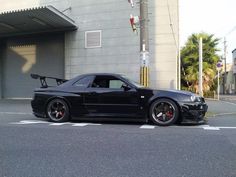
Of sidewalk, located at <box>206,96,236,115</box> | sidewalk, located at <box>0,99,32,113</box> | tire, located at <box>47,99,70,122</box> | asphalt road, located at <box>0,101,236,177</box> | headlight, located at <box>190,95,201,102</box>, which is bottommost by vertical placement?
asphalt road, located at <box>0,101,236,177</box>

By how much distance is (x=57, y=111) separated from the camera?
995 centimetres

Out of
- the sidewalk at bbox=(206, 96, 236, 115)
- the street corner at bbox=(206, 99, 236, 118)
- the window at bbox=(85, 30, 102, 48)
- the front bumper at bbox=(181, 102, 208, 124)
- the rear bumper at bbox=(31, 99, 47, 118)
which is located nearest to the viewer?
the front bumper at bbox=(181, 102, 208, 124)

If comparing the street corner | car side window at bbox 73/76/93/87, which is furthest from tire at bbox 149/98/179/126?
the street corner

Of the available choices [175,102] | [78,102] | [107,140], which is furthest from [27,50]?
[107,140]

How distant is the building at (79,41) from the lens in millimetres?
18391

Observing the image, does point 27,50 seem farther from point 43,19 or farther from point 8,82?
point 43,19

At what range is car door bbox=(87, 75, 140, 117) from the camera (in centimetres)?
929

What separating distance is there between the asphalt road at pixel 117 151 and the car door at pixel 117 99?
0.62 meters

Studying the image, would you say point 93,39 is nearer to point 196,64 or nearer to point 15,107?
point 15,107

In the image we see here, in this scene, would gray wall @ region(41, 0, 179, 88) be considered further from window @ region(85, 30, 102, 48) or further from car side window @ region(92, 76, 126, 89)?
car side window @ region(92, 76, 126, 89)

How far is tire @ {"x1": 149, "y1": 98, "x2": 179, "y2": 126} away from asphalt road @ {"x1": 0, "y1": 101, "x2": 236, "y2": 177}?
0.31m

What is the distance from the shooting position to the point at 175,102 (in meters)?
9.03

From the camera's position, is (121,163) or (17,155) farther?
(17,155)

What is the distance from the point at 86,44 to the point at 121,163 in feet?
51.3
